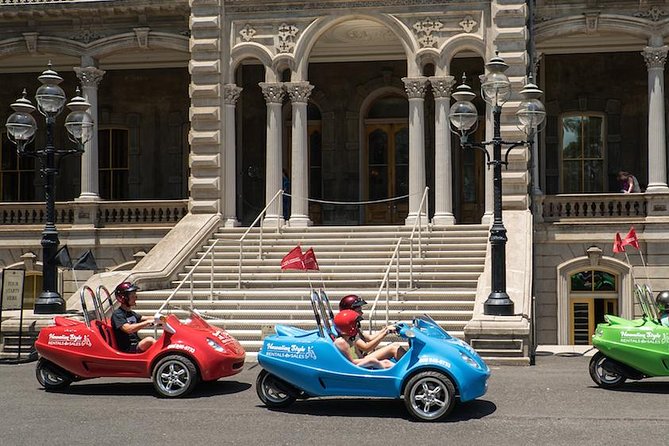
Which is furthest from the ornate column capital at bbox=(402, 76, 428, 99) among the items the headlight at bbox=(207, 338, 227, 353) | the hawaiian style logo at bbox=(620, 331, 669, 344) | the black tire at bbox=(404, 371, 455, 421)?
the black tire at bbox=(404, 371, 455, 421)

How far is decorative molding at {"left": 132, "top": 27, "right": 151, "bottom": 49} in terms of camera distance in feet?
86.2

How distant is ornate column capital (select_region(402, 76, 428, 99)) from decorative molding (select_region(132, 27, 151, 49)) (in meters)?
7.17

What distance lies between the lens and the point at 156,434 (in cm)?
1056

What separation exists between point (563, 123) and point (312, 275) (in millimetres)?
10940

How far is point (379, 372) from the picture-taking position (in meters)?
11.6

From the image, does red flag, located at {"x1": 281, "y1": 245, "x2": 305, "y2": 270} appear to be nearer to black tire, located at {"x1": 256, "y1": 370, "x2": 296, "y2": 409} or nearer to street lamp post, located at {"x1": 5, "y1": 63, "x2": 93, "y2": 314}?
street lamp post, located at {"x1": 5, "y1": 63, "x2": 93, "y2": 314}

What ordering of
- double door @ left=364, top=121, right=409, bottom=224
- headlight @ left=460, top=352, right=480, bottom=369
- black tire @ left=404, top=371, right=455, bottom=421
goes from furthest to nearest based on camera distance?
double door @ left=364, top=121, right=409, bottom=224
headlight @ left=460, top=352, right=480, bottom=369
black tire @ left=404, top=371, right=455, bottom=421

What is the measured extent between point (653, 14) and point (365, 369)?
16174 millimetres

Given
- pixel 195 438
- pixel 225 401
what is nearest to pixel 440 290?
pixel 225 401

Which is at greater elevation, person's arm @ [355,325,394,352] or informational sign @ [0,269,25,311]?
informational sign @ [0,269,25,311]

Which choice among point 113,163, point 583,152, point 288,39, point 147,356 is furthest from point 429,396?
point 113,163

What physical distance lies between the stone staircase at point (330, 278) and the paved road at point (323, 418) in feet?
12.9

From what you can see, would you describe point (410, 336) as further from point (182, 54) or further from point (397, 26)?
point (182, 54)

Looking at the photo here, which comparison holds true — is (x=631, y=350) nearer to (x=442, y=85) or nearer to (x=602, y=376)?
(x=602, y=376)
